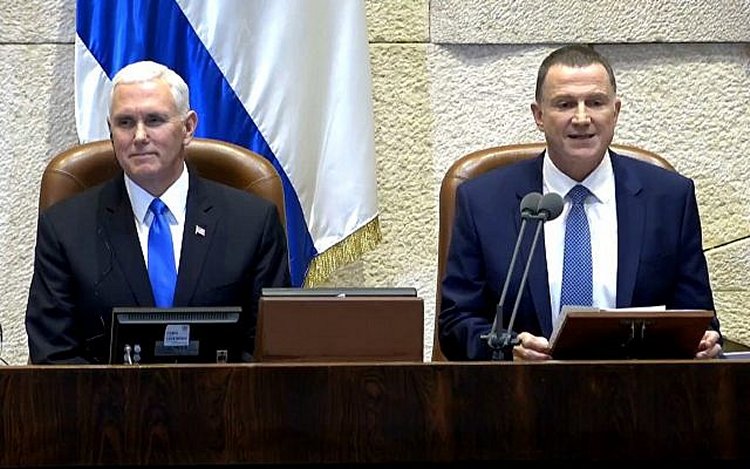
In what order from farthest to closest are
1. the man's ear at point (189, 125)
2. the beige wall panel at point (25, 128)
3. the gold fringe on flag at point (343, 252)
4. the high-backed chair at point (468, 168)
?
the beige wall panel at point (25, 128) → the gold fringe on flag at point (343, 252) → the high-backed chair at point (468, 168) → the man's ear at point (189, 125)

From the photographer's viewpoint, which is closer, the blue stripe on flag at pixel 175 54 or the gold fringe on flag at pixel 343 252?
the blue stripe on flag at pixel 175 54

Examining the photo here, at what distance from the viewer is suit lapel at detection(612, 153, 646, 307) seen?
383 cm

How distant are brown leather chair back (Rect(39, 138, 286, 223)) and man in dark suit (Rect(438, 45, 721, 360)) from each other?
577 mm

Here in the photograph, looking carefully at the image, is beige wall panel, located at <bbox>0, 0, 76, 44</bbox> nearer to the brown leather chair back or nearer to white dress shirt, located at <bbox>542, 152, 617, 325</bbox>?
the brown leather chair back

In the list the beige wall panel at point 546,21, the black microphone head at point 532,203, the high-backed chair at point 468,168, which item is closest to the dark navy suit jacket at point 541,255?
the high-backed chair at point 468,168

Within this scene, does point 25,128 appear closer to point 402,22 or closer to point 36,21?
point 36,21

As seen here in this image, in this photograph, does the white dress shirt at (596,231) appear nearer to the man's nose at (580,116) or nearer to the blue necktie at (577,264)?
the blue necktie at (577,264)

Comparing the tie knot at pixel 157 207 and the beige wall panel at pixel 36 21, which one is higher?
the beige wall panel at pixel 36 21

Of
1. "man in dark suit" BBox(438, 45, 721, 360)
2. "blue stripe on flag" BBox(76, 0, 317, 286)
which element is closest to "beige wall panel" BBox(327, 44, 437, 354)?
"blue stripe on flag" BBox(76, 0, 317, 286)

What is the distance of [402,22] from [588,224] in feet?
4.59

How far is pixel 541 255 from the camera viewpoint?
3.86 metres

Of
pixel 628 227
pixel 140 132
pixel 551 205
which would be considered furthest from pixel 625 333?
pixel 140 132

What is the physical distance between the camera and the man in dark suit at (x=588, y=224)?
3842 millimetres

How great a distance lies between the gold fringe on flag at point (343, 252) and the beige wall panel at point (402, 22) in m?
0.71
